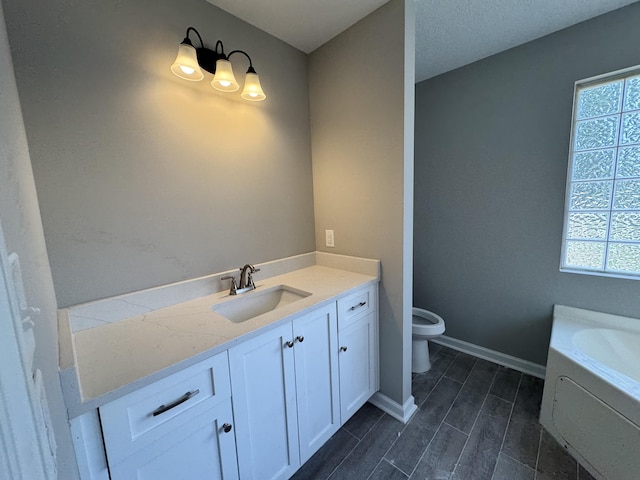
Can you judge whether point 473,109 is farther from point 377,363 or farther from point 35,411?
point 35,411

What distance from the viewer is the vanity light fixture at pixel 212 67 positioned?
44.4 inches

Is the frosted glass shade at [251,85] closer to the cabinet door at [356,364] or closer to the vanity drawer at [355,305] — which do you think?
Result: the vanity drawer at [355,305]

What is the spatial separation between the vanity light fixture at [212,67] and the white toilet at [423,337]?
196 centimetres

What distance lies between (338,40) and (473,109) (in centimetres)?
125

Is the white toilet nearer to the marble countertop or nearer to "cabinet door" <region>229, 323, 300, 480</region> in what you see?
the marble countertop

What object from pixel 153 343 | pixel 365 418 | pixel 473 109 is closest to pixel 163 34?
pixel 153 343

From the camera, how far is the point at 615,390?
1144mm

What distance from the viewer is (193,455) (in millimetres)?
855

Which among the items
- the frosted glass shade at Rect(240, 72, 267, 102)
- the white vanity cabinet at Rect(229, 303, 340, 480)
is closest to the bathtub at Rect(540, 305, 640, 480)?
the white vanity cabinet at Rect(229, 303, 340, 480)

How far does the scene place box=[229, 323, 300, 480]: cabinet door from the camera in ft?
3.18

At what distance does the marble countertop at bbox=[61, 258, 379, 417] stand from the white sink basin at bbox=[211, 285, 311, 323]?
1.6 inches

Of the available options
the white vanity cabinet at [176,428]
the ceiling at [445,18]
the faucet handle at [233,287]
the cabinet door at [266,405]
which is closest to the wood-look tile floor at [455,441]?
the cabinet door at [266,405]

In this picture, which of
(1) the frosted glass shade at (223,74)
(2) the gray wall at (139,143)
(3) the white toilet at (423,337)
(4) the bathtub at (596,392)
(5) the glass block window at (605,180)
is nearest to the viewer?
(2) the gray wall at (139,143)

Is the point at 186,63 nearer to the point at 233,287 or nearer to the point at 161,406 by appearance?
the point at 233,287
